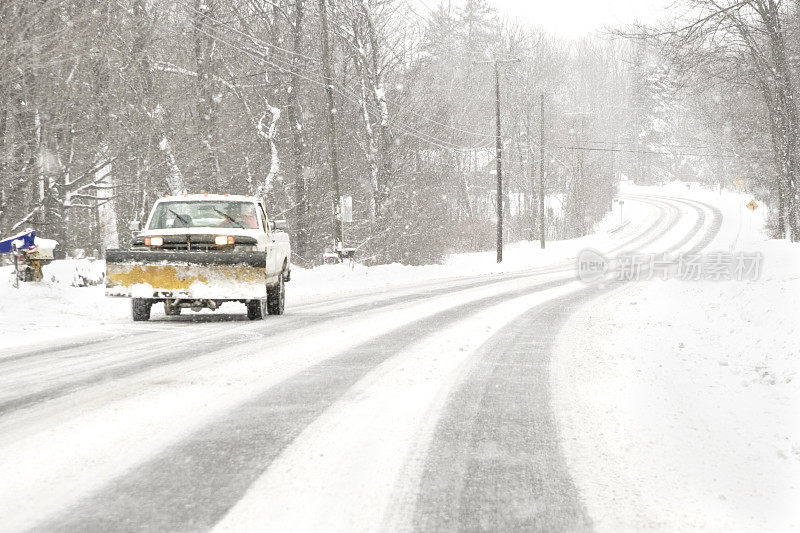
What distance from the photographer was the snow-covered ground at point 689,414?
3.75 m

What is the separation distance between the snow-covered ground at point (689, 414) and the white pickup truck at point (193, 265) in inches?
180

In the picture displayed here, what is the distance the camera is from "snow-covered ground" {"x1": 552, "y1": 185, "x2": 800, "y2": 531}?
3748mm

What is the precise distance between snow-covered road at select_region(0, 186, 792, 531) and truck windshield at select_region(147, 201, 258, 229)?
97.2 inches

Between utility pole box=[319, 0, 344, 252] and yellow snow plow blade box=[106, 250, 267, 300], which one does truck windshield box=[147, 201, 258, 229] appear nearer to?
yellow snow plow blade box=[106, 250, 267, 300]

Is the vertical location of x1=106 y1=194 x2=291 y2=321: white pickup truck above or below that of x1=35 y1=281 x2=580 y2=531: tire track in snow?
above

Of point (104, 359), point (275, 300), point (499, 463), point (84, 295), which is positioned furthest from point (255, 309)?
point (499, 463)

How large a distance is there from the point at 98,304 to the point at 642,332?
30.0 feet

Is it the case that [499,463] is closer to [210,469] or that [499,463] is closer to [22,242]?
[210,469]

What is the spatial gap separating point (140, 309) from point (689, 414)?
345 inches

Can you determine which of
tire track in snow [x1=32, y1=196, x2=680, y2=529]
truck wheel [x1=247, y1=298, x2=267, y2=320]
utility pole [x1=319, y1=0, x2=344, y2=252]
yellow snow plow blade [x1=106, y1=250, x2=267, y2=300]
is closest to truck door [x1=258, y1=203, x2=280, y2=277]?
truck wheel [x1=247, y1=298, x2=267, y2=320]

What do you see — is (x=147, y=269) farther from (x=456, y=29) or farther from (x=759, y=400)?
(x=456, y=29)

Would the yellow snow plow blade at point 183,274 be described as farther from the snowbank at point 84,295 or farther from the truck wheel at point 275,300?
the truck wheel at point 275,300

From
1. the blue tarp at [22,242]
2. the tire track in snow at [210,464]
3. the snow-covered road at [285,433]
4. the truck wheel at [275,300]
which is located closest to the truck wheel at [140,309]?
the snow-covered road at [285,433]

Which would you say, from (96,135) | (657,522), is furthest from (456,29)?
(657,522)
